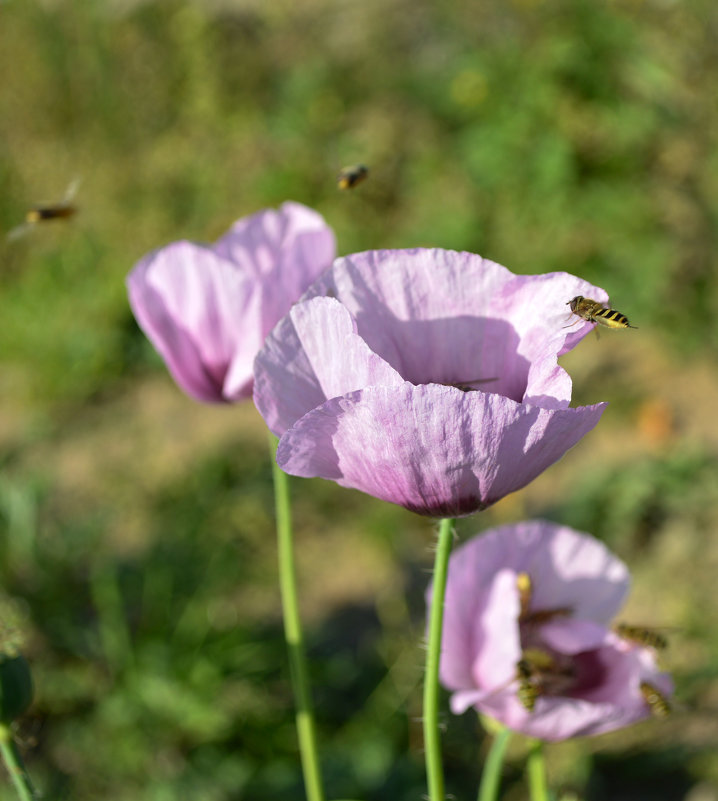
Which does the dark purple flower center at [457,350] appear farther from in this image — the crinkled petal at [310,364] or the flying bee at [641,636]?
the flying bee at [641,636]

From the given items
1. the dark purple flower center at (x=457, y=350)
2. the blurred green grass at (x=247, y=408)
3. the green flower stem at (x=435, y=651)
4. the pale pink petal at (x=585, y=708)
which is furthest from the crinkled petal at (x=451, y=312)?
the blurred green grass at (x=247, y=408)

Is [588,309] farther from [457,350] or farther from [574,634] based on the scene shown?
[574,634]

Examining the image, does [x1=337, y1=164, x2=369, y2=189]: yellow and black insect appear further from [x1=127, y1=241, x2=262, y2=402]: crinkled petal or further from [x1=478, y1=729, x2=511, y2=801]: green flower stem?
[x1=478, y1=729, x2=511, y2=801]: green flower stem

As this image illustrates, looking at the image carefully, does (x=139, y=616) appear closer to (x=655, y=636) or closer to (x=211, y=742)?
(x=211, y=742)

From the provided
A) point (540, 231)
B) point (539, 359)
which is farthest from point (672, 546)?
point (539, 359)

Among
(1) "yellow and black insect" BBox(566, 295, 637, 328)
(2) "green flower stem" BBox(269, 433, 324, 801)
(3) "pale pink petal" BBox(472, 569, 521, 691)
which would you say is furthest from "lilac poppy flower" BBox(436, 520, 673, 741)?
(1) "yellow and black insect" BBox(566, 295, 637, 328)

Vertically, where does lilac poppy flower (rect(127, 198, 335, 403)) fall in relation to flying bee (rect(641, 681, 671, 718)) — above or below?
above

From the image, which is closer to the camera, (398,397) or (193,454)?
(398,397)
